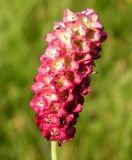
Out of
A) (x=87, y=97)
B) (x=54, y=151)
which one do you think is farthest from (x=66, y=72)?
(x=87, y=97)

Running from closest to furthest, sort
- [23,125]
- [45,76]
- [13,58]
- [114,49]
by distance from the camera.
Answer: [45,76]
[23,125]
[13,58]
[114,49]

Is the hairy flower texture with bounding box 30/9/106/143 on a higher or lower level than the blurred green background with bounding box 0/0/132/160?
lower

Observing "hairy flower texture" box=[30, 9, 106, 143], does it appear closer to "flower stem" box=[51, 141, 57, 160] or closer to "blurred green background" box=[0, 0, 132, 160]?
"flower stem" box=[51, 141, 57, 160]

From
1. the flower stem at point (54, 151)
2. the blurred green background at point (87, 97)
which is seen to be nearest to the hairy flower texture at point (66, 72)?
the flower stem at point (54, 151)

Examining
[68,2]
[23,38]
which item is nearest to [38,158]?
[23,38]

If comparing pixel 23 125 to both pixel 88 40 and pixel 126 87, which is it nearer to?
pixel 126 87

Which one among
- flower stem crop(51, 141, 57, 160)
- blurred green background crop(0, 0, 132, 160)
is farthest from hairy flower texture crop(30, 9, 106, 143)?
blurred green background crop(0, 0, 132, 160)

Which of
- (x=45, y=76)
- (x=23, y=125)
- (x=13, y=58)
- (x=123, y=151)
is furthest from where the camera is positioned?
(x=13, y=58)
